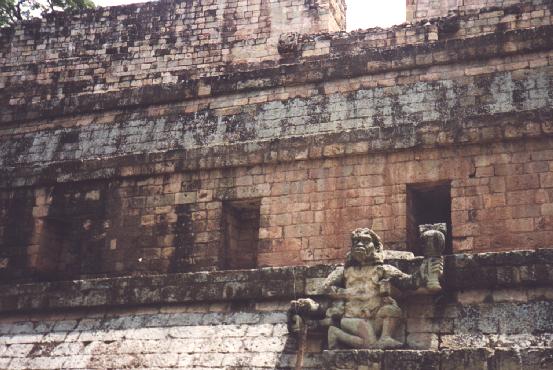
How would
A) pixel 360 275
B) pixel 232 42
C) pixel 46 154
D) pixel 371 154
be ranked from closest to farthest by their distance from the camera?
pixel 360 275
pixel 371 154
pixel 46 154
pixel 232 42

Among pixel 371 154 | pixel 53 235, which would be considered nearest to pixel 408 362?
pixel 371 154

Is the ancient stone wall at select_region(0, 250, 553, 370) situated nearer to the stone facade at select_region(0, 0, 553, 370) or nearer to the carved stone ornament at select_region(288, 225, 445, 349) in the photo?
the stone facade at select_region(0, 0, 553, 370)

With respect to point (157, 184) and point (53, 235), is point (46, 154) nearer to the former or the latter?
point (53, 235)

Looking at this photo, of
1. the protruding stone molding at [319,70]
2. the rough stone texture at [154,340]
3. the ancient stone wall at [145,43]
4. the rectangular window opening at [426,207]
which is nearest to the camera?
the rough stone texture at [154,340]

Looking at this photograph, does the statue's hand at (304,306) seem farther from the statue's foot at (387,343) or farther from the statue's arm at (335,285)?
the statue's foot at (387,343)

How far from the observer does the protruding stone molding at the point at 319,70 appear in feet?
43.8

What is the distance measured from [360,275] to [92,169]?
21.4 ft

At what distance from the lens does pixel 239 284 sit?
10.0 m

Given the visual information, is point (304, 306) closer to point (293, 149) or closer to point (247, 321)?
point (247, 321)

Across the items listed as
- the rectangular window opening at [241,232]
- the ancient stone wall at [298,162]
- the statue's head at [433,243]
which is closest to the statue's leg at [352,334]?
the statue's head at [433,243]

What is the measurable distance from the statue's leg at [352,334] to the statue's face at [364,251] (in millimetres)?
709

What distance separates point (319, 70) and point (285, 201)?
2.79 meters

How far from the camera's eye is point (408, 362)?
815 cm

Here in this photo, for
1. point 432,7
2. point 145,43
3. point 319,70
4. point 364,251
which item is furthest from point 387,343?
point 145,43
